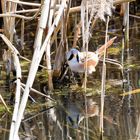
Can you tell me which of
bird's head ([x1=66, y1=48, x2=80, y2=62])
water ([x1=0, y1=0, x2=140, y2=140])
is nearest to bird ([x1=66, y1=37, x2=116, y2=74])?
bird's head ([x1=66, y1=48, x2=80, y2=62])

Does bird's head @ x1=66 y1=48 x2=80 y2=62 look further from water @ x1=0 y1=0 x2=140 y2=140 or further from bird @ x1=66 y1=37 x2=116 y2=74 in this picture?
water @ x1=0 y1=0 x2=140 y2=140

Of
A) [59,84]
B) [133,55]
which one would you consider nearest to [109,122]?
[59,84]

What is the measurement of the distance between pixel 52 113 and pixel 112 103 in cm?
45

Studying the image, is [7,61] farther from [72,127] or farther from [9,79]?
[72,127]

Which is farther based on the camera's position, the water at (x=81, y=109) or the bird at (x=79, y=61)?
the bird at (x=79, y=61)

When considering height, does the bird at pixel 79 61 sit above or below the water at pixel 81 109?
above

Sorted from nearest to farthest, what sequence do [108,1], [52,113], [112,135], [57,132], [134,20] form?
[108,1]
[112,135]
[57,132]
[52,113]
[134,20]

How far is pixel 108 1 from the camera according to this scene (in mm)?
2611

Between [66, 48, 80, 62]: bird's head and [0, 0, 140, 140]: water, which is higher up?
[66, 48, 80, 62]: bird's head

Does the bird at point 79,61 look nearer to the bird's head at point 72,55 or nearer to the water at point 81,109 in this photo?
the bird's head at point 72,55

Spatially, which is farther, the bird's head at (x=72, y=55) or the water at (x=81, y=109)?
the bird's head at (x=72, y=55)

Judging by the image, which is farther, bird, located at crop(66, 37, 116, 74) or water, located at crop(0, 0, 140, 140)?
bird, located at crop(66, 37, 116, 74)

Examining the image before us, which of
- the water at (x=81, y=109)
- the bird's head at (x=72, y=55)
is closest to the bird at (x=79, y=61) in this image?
the bird's head at (x=72, y=55)

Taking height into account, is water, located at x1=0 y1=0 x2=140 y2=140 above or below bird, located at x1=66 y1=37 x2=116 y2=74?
below
